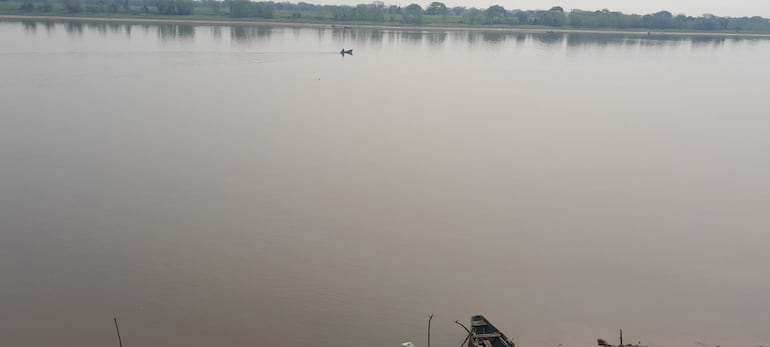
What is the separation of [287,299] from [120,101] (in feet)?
57.2

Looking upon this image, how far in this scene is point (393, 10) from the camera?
381ft

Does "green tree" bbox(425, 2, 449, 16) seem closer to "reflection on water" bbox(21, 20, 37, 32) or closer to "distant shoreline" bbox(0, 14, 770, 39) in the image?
"distant shoreline" bbox(0, 14, 770, 39)

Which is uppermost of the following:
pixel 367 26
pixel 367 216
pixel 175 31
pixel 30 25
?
pixel 367 26

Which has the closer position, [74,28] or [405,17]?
[74,28]

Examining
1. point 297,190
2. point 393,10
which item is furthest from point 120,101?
point 393,10

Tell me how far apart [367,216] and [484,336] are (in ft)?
18.4

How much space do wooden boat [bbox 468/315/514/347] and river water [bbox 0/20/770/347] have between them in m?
0.60

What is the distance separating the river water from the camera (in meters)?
9.20

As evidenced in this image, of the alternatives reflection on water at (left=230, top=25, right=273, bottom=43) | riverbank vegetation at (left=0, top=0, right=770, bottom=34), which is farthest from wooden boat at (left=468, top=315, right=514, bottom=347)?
riverbank vegetation at (left=0, top=0, right=770, bottom=34)

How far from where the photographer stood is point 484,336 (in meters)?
7.91

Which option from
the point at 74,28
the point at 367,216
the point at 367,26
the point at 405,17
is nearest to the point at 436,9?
the point at 405,17

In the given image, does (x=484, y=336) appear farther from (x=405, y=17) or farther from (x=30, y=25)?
(x=405, y=17)

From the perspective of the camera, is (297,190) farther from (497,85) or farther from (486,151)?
(497,85)

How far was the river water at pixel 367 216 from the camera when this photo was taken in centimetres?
920
